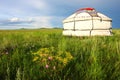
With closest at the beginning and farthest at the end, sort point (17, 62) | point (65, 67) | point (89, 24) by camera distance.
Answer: point (65, 67), point (17, 62), point (89, 24)

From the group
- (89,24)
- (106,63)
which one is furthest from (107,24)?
(106,63)

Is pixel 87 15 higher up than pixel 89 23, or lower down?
higher up

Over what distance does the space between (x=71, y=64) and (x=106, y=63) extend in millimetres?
739

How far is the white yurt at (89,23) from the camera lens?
14.3 meters

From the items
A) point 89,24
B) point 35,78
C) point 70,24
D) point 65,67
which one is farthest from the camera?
point 70,24

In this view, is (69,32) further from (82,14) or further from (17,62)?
(17,62)

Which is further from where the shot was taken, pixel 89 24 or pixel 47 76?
pixel 89 24

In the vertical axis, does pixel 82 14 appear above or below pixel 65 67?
above

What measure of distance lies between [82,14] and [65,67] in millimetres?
11282

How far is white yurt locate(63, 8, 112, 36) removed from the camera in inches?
562

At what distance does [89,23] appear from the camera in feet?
46.8

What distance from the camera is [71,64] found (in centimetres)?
399

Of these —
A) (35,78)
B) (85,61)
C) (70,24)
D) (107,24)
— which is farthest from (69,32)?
(35,78)

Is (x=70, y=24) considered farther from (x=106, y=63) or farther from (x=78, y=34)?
(x=106, y=63)
